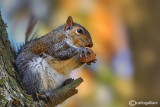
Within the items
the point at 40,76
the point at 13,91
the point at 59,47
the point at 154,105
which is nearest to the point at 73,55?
the point at 59,47

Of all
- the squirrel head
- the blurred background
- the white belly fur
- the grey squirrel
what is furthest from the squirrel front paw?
the blurred background

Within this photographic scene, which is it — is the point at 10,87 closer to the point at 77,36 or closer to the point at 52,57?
the point at 52,57

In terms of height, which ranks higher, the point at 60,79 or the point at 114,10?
the point at 114,10

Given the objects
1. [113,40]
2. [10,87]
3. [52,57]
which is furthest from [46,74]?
[113,40]

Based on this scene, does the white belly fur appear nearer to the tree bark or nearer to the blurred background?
the tree bark

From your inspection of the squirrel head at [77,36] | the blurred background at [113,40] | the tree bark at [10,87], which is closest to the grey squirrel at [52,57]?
the squirrel head at [77,36]

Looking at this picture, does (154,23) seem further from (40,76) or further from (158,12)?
(40,76)
